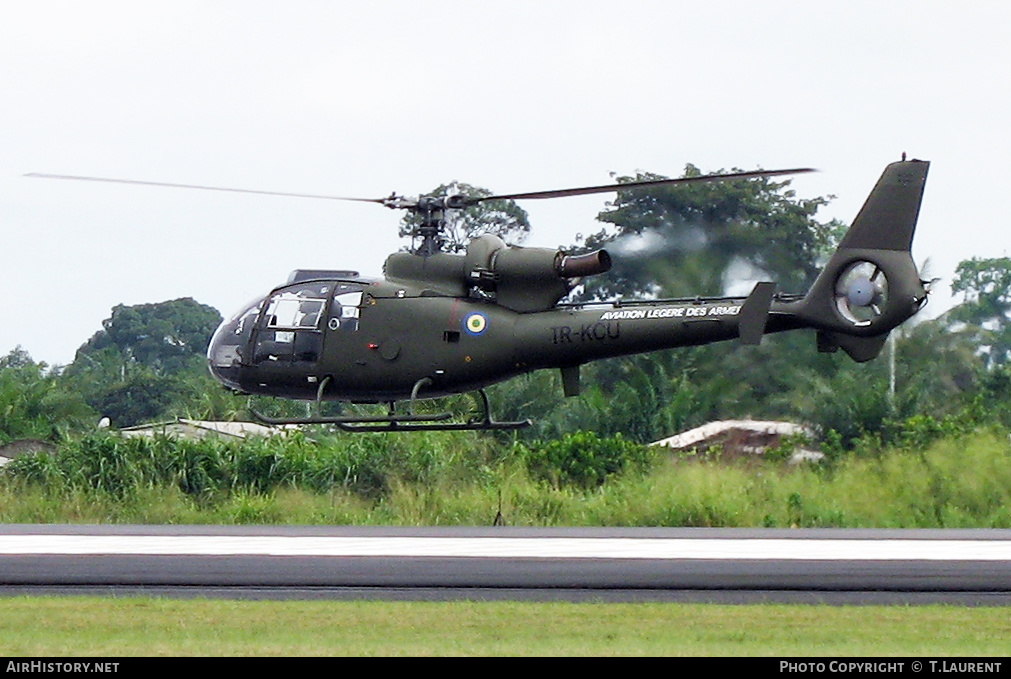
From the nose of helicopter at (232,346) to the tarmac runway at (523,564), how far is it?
2.21m

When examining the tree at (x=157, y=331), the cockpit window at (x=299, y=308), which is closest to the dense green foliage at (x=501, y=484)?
the cockpit window at (x=299, y=308)

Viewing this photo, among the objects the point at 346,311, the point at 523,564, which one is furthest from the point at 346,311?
the point at 523,564

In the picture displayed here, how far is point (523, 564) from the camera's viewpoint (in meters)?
17.0

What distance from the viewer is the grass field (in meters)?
11.3

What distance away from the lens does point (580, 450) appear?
2995cm

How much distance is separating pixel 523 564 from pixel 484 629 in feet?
15.3

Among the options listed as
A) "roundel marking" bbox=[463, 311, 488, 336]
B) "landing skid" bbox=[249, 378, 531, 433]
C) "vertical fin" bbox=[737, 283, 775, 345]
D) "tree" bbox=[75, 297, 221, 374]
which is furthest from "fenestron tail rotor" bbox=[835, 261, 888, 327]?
"tree" bbox=[75, 297, 221, 374]

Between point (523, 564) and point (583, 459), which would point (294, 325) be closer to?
point (523, 564)

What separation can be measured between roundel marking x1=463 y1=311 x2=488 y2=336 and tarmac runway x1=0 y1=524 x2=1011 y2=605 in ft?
8.99

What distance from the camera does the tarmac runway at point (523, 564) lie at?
14633 millimetres

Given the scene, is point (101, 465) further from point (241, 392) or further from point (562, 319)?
point (562, 319)

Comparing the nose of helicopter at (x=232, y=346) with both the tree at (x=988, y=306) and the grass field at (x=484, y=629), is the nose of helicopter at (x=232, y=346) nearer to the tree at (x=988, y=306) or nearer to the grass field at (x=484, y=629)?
the grass field at (x=484, y=629)
